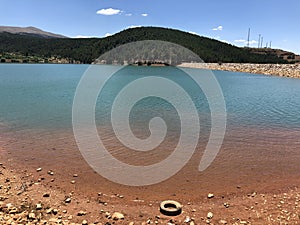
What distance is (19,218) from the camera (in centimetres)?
632

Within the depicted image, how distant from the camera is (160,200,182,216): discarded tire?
7059 mm

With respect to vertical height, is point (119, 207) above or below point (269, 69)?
below

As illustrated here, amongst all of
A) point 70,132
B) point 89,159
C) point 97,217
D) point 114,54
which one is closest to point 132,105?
point 70,132

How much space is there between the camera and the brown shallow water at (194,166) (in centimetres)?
873

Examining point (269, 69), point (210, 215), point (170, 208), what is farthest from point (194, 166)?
point (269, 69)

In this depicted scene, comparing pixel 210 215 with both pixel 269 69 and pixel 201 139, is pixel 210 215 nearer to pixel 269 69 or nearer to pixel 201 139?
pixel 201 139

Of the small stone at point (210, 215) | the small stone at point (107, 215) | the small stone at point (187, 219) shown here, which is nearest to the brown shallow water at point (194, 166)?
the small stone at point (210, 215)

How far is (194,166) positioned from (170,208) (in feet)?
11.9

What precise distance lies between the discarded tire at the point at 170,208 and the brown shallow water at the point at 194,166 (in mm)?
632

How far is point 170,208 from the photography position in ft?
24.0

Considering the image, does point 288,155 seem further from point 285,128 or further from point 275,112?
point 275,112

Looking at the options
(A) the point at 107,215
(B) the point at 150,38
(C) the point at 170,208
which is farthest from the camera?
(B) the point at 150,38

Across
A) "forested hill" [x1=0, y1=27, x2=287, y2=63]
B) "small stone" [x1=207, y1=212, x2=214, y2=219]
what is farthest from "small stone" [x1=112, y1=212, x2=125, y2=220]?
"forested hill" [x1=0, y1=27, x2=287, y2=63]

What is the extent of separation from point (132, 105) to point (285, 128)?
12422 millimetres
